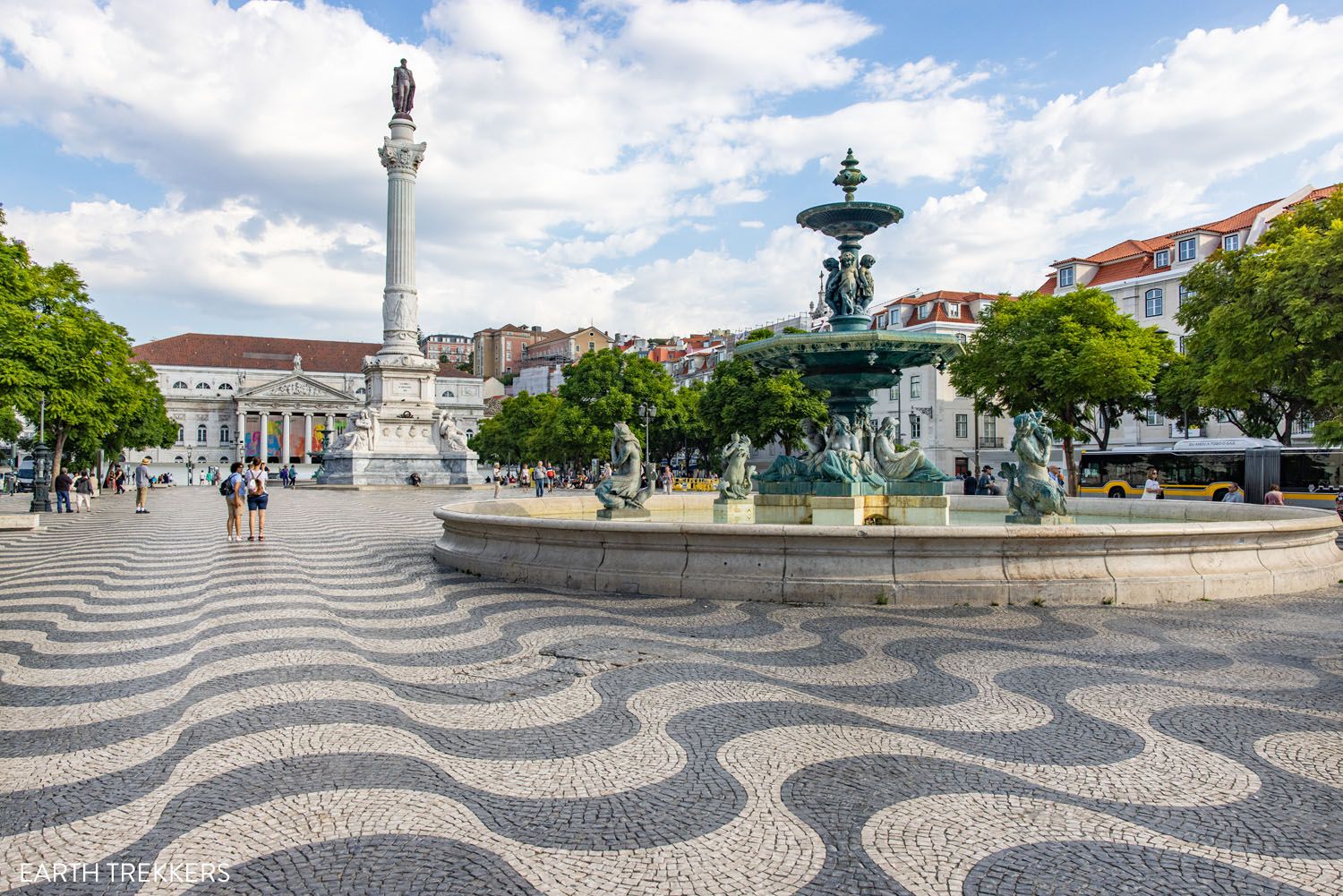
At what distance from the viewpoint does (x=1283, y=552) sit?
9.91 meters

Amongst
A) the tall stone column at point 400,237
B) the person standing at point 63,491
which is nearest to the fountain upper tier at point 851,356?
the person standing at point 63,491

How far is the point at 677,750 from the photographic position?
456 centimetres

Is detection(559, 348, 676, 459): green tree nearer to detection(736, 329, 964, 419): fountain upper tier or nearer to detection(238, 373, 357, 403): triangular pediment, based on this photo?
detection(736, 329, 964, 419): fountain upper tier

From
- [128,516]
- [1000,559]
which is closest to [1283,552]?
[1000,559]

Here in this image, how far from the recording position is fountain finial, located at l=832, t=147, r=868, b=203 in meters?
15.5

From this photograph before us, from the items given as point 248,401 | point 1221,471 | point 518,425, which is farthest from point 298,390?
point 1221,471

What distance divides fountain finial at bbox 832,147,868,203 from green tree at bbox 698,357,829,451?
29.0 meters

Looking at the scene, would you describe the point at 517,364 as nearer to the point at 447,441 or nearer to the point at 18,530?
the point at 447,441

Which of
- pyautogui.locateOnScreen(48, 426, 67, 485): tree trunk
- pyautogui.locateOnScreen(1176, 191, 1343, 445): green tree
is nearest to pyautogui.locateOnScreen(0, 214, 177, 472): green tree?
pyautogui.locateOnScreen(48, 426, 67, 485): tree trunk

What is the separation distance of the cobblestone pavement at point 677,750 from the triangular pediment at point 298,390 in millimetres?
112209

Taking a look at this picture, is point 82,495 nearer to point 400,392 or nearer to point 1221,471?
point 400,392

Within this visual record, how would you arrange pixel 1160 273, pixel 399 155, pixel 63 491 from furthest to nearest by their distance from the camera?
1. pixel 399 155
2. pixel 1160 273
3. pixel 63 491

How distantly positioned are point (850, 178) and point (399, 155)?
43745 millimetres

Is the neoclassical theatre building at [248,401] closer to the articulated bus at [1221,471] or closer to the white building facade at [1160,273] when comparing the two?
the white building facade at [1160,273]
